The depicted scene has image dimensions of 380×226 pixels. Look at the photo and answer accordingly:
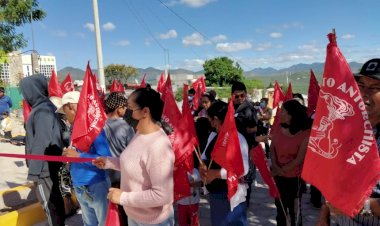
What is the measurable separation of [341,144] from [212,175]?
4.40 ft

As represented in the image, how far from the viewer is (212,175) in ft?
9.71

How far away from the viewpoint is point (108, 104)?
3500 mm

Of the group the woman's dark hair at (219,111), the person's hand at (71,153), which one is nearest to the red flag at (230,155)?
the woman's dark hair at (219,111)

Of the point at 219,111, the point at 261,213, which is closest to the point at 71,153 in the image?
the point at 219,111

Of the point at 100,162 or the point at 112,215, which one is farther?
the point at 100,162

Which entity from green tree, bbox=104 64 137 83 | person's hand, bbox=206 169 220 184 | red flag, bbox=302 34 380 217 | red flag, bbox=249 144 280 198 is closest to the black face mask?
red flag, bbox=249 144 280 198

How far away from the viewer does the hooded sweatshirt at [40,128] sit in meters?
3.50

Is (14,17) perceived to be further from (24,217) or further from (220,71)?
(220,71)

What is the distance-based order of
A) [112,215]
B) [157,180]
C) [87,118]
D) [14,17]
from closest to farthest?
[157,180] < [112,215] < [87,118] < [14,17]

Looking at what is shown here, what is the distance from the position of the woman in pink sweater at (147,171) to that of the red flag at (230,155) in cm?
67

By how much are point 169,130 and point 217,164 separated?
1.07 m

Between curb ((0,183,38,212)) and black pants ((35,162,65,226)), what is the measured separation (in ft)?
6.47

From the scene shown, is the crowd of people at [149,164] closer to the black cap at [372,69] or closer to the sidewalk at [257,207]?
the black cap at [372,69]

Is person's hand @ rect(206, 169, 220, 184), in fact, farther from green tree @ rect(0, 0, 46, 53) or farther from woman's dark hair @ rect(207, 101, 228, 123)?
green tree @ rect(0, 0, 46, 53)
